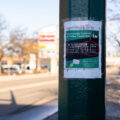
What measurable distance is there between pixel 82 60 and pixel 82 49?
0.16 m

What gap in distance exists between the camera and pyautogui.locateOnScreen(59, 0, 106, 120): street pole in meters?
4.25

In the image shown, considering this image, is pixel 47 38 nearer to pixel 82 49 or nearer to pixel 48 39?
pixel 48 39

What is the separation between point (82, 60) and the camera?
4.24 m

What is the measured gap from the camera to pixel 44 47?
53.3 m

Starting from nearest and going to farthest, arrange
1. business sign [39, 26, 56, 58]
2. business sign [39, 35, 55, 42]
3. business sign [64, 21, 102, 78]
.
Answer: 1. business sign [64, 21, 102, 78]
2. business sign [39, 35, 55, 42]
3. business sign [39, 26, 56, 58]

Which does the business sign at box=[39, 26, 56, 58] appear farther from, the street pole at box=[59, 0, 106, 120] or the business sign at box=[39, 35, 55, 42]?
the street pole at box=[59, 0, 106, 120]

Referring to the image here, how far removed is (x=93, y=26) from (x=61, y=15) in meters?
0.53

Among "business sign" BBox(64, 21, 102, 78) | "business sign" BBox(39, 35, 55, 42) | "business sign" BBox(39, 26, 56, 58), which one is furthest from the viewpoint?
"business sign" BBox(39, 26, 56, 58)

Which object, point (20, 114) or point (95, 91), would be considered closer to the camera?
point (95, 91)

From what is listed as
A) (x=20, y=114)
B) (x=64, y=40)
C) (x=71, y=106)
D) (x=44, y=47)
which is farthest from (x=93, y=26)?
(x=44, y=47)

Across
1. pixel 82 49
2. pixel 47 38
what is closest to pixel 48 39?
pixel 47 38

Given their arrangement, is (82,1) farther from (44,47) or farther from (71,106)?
(44,47)

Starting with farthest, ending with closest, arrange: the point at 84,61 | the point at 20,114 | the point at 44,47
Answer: the point at 44,47, the point at 20,114, the point at 84,61

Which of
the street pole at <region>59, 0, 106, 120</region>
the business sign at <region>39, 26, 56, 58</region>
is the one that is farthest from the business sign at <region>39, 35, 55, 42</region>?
the street pole at <region>59, 0, 106, 120</region>
